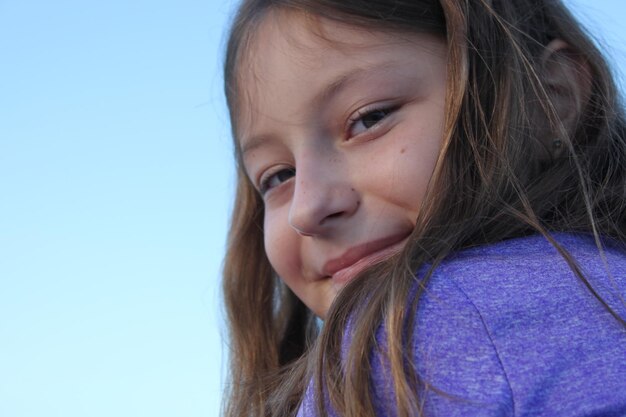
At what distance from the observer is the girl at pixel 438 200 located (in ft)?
3.18

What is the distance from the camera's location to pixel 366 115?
5.11 ft

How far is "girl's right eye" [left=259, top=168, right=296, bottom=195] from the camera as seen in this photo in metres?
1.82

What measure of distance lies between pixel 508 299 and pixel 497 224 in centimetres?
30

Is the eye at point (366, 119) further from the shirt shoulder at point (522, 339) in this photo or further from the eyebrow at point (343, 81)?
the shirt shoulder at point (522, 339)

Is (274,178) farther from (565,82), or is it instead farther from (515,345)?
(515,345)

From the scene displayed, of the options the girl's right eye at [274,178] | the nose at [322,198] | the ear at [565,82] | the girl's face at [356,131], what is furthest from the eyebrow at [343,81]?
the ear at [565,82]

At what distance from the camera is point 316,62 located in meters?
1.59

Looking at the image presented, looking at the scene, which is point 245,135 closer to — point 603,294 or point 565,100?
point 565,100

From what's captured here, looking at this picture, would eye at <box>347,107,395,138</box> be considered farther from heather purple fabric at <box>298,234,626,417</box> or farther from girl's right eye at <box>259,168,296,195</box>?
heather purple fabric at <box>298,234,626,417</box>

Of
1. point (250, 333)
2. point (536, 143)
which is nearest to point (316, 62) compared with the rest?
point (536, 143)

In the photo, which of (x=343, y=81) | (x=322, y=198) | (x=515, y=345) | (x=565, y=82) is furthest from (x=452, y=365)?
(x=565, y=82)

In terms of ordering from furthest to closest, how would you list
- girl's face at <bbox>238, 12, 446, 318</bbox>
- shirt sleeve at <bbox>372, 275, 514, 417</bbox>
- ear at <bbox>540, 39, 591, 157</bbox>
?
ear at <bbox>540, 39, 591, 157</bbox>
girl's face at <bbox>238, 12, 446, 318</bbox>
shirt sleeve at <bbox>372, 275, 514, 417</bbox>

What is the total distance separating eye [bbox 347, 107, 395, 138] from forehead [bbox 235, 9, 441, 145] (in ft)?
0.25

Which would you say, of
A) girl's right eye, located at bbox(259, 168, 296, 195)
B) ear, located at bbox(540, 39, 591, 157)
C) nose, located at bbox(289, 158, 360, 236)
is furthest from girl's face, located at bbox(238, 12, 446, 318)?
ear, located at bbox(540, 39, 591, 157)
